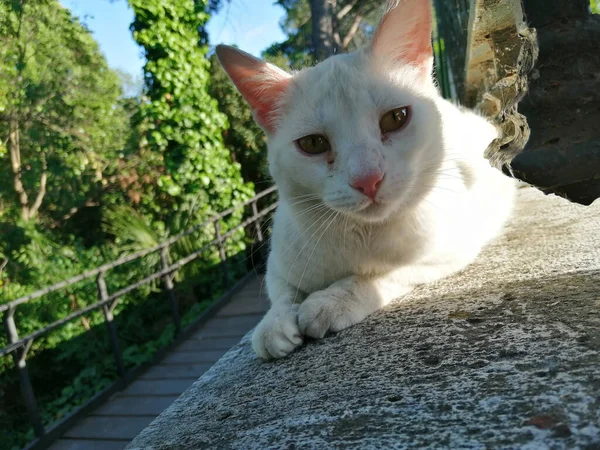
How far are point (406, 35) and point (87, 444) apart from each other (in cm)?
386

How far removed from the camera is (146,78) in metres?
6.25

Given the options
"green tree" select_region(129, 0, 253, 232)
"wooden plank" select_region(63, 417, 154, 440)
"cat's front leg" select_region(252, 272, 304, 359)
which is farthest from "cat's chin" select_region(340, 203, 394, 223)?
"green tree" select_region(129, 0, 253, 232)

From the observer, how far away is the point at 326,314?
4.03ft

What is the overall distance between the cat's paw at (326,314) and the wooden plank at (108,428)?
10.1 feet

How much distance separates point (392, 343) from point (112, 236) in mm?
6834

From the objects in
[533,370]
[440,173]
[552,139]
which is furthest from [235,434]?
[440,173]

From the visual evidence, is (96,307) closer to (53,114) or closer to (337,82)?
(337,82)

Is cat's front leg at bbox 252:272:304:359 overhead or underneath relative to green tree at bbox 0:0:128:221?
underneath

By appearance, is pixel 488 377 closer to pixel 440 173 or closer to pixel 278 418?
pixel 278 418

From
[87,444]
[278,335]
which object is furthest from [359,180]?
[87,444]

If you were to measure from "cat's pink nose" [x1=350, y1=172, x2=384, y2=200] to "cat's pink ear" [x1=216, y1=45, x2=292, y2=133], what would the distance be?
526mm

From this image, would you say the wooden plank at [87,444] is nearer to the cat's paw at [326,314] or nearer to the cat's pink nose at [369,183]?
the cat's paw at [326,314]

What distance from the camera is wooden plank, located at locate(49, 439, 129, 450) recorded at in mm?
3574

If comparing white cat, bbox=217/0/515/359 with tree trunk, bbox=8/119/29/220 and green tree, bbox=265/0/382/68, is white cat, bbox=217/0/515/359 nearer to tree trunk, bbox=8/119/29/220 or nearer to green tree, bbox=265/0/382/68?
green tree, bbox=265/0/382/68
